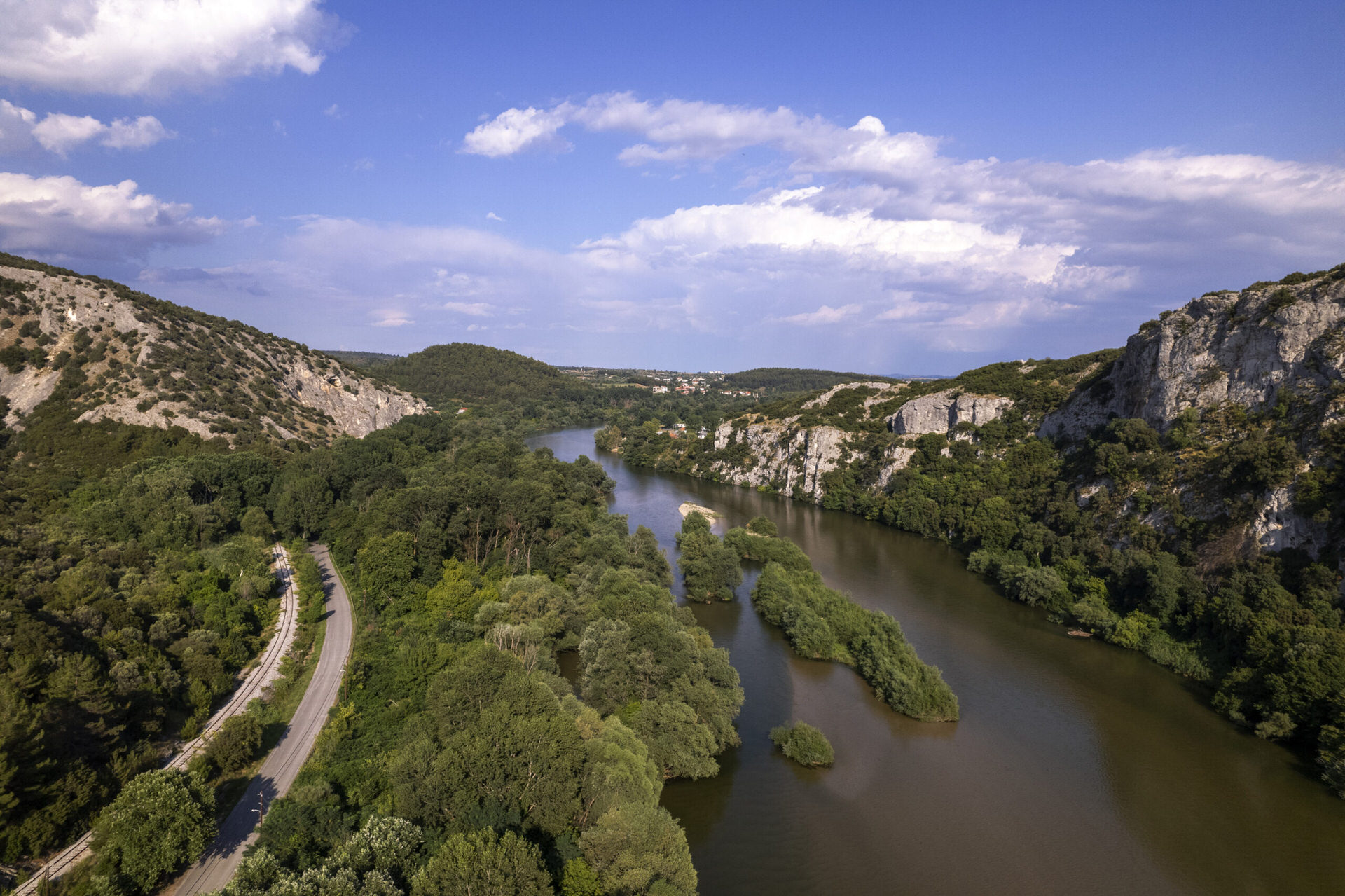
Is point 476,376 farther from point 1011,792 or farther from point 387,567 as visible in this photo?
point 1011,792

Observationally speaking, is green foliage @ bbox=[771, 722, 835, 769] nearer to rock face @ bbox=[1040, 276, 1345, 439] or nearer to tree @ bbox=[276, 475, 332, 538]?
rock face @ bbox=[1040, 276, 1345, 439]

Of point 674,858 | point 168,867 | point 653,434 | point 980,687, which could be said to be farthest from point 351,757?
point 653,434

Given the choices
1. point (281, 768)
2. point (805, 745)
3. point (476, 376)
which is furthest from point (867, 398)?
point (476, 376)

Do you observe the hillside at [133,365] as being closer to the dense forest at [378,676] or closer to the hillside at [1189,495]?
the dense forest at [378,676]

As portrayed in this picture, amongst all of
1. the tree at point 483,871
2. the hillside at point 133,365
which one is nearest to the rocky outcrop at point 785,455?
the hillside at point 133,365

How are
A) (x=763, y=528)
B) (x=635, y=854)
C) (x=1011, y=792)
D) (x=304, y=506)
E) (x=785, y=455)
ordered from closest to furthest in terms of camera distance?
(x=635, y=854), (x=1011, y=792), (x=304, y=506), (x=763, y=528), (x=785, y=455)
